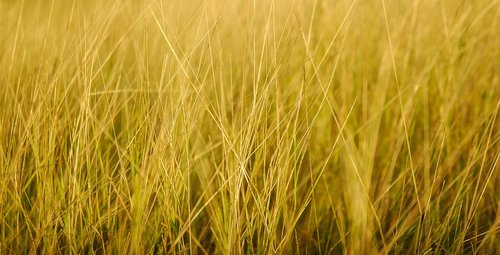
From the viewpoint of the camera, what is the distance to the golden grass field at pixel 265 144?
40.5 inches

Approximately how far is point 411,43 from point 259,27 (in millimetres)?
580

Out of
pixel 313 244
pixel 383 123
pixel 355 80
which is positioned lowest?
pixel 313 244

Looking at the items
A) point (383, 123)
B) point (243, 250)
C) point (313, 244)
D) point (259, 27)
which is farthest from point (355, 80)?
point (243, 250)

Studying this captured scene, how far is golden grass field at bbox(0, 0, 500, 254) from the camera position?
3.38 feet

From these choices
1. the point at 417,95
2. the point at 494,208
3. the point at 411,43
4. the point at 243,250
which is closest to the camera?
the point at 243,250

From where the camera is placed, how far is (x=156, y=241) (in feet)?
3.37

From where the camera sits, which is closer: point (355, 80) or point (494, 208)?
point (494, 208)

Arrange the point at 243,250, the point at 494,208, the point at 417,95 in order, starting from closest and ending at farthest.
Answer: the point at 243,250 → the point at 494,208 → the point at 417,95

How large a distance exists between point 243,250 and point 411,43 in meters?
0.91

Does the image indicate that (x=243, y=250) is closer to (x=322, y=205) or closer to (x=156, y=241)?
(x=156, y=241)

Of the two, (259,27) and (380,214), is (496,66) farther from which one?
(259,27)

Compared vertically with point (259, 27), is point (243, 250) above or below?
below

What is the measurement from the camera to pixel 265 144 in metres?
1.06

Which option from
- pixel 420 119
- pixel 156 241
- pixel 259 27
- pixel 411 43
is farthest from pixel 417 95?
pixel 156 241
